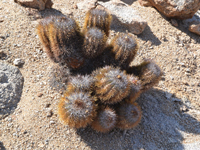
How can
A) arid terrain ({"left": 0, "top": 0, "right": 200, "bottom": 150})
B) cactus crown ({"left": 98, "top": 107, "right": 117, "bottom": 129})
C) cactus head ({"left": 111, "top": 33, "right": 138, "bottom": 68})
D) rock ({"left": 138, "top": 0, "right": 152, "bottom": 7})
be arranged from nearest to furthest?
cactus crown ({"left": 98, "top": 107, "right": 117, "bottom": 129}), arid terrain ({"left": 0, "top": 0, "right": 200, "bottom": 150}), cactus head ({"left": 111, "top": 33, "right": 138, "bottom": 68}), rock ({"left": 138, "top": 0, "right": 152, "bottom": 7})

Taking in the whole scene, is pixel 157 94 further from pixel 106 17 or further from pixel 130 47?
pixel 106 17

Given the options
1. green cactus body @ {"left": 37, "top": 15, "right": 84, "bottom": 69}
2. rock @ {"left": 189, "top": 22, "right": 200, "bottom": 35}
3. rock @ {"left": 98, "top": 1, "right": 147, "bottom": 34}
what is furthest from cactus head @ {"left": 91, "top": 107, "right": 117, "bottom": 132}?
rock @ {"left": 189, "top": 22, "right": 200, "bottom": 35}

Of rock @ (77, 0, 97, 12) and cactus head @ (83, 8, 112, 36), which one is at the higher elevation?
cactus head @ (83, 8, 112, 36)

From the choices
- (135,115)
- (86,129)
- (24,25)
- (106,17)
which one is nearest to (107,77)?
(135,115)

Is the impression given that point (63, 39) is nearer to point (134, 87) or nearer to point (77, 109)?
point (77, 109)

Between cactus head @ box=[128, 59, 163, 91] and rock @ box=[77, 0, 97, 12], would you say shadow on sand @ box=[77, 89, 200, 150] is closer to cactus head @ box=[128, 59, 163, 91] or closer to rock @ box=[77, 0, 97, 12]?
cactus head @ box=[128, 59, 163, 91]

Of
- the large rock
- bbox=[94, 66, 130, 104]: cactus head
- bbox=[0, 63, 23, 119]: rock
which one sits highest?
the large rock

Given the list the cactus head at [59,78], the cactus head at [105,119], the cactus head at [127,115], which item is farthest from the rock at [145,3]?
the cactus head at [105,119]
